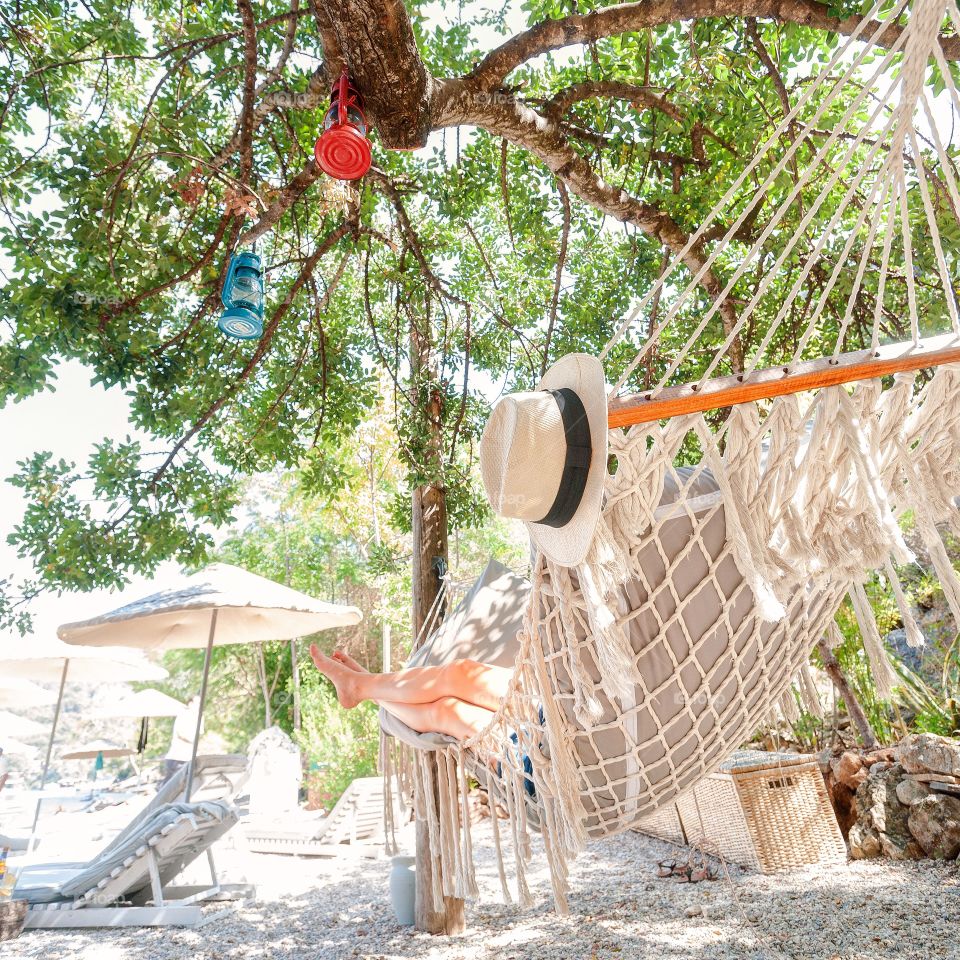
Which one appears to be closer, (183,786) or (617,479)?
(617,479)

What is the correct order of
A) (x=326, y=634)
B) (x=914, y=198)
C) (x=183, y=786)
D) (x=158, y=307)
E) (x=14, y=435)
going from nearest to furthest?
1. (x=158, y=307)
2. (x=914, y=198)
3. (x=183, y=786)
4. (x=326, y=634)
5. (x=14, y=435)

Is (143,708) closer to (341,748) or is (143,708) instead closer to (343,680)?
(341,748)

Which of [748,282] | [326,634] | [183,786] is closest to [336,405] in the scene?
[748,282]

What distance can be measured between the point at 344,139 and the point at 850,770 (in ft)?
12.1

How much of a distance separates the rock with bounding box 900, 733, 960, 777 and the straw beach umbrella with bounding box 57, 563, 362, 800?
9.17 ft

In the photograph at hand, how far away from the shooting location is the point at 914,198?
2578 millimetres

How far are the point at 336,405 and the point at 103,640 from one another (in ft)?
6.87

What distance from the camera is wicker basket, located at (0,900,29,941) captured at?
122 inches

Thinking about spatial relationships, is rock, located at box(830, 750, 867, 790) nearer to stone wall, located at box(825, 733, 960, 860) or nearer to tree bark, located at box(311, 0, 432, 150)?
stone wall, located at box(825, 733, 960, 860)

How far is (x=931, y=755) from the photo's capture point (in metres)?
3.15

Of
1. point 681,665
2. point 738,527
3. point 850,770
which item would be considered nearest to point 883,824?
point 850,770

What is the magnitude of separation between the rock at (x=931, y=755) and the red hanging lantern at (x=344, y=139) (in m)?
3.23

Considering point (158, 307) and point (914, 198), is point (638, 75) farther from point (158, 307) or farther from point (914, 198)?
point (158, 307)

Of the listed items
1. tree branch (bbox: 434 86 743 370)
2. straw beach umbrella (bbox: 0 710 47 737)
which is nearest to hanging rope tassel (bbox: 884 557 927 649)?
tree branch (bbox: 434 86 743 370)
